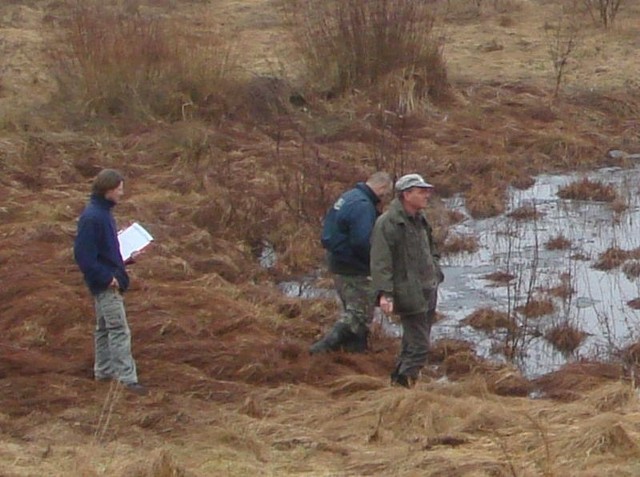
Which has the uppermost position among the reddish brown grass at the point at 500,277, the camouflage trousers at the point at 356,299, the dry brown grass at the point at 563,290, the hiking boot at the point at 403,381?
the camouflage trousers at the point at 356,299

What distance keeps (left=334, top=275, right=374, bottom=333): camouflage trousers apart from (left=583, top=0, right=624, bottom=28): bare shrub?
16409mm

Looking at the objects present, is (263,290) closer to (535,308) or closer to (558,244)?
(535,308)

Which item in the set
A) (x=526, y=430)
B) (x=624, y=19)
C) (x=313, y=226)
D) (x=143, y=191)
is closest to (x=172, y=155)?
(x=143, y=191)

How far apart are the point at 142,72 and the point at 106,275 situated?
10.7 meters

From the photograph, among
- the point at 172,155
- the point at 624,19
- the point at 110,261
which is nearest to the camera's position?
the point at 110,261

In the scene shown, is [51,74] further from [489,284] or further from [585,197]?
[489,284]

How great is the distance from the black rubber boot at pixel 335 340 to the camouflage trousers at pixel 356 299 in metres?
0.07

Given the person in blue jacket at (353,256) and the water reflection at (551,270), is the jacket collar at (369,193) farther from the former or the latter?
the water reflection at (551,270)

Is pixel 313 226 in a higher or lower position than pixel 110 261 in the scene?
lower

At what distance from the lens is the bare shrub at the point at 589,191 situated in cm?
1562

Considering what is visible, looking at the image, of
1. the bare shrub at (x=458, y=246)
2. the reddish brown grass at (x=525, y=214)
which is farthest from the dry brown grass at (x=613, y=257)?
the reddish brown grass at (x=525, y=214)

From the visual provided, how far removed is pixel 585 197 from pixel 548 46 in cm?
886

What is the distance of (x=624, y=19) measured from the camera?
1024 inches

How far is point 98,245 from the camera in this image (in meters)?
8.94
